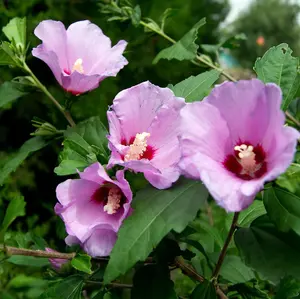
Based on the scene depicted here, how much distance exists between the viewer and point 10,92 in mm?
934

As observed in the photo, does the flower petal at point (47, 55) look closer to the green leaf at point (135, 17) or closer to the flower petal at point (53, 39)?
the flower petal at point (53, 39)

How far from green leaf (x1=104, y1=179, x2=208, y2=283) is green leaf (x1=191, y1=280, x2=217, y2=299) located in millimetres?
169

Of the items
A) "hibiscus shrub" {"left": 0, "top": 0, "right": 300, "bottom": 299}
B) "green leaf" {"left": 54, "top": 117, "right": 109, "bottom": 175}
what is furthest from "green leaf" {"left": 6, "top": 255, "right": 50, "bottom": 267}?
"green leaf" {"left": 54, "top": 117, "right": 109, "bottom": 175}

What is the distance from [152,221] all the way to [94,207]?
128mm

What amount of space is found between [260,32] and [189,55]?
12199 millimetres

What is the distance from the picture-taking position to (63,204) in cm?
64

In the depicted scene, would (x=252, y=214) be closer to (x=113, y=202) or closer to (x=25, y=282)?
(x=113, y=202)

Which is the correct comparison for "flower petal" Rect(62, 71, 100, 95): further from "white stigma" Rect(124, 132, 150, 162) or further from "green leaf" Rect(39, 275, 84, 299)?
"green leaf" Rect(39, 275, 84, 299)

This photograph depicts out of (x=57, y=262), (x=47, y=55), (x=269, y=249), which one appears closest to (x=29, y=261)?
(x=57, y=262)

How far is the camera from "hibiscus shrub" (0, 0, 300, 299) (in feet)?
1.78

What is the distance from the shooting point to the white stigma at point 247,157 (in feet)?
1.84

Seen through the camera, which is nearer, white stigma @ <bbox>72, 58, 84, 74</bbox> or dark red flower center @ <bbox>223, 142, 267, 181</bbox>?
dark red flower center @ <bbox>223, 142, 267, 181</bbox>

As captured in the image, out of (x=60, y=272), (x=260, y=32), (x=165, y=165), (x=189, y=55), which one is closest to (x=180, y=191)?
(x=165, y=165)

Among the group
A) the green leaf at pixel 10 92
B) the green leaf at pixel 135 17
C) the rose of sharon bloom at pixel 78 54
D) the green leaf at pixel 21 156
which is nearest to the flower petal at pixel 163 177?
the rose of sharon bloom at pixel 78 54
